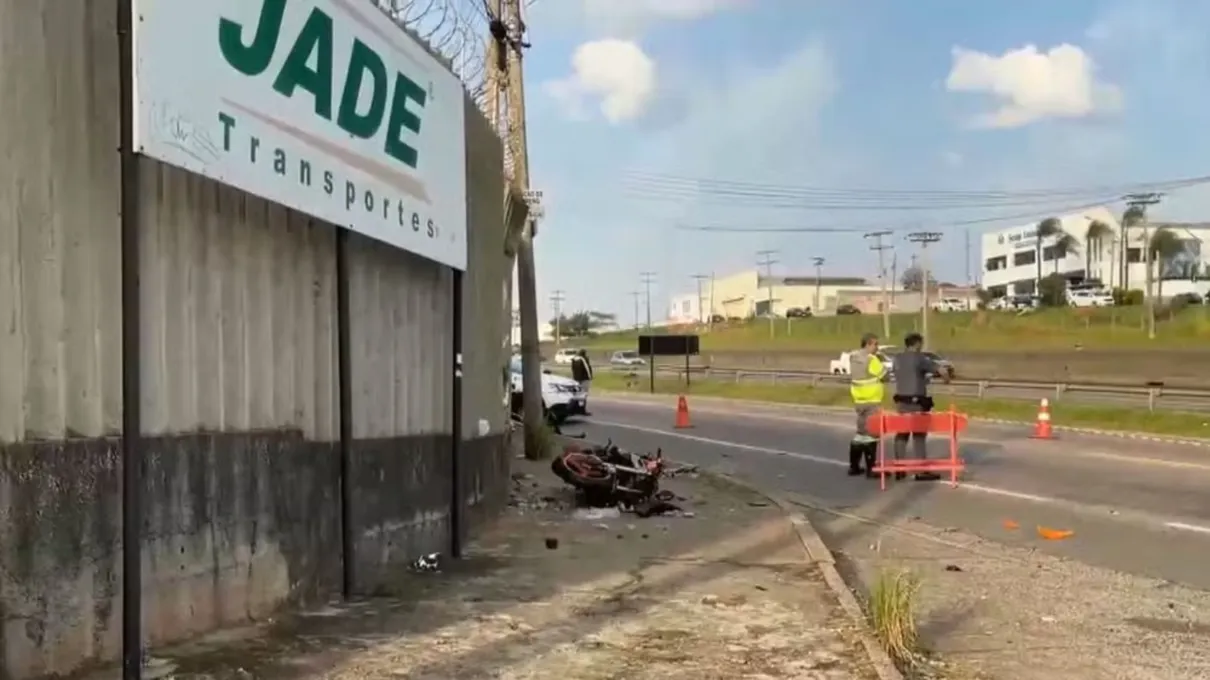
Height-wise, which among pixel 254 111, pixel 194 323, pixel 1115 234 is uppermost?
pixel 1115 234

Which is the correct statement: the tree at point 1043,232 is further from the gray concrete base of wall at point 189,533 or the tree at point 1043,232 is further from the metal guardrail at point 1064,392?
the gray concrete base of wall at point 189,533

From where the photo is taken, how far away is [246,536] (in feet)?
21.3

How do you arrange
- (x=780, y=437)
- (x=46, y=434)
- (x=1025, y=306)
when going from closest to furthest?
(x=46, y=434)
(x=780, y=437)
(x=1025, y=306)

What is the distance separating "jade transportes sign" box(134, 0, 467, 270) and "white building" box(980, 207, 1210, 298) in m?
98.2

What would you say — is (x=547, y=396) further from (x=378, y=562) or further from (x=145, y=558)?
(x=145, y=558)

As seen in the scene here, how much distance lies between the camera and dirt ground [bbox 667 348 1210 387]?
46938 mm

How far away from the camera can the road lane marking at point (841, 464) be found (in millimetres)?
12480

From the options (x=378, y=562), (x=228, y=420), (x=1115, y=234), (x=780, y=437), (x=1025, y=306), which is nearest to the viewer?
(x=228, y=420)

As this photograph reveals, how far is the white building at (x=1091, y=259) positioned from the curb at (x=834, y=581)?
93.2m

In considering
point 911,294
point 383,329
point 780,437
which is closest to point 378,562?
point 383,329

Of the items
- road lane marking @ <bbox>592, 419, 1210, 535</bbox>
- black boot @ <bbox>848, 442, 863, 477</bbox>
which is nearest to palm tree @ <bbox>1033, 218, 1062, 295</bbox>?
road lane marking @ <bbox>592, 419, 1210, 535</bbox>

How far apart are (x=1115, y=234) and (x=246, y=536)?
12623cm

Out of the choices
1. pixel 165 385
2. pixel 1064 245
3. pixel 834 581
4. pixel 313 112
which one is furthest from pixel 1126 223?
pixel 165 385

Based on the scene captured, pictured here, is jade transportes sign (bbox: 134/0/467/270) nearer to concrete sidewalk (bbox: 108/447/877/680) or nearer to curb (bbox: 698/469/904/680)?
concrete sidewalk (bbox: 108/447/877/680)
